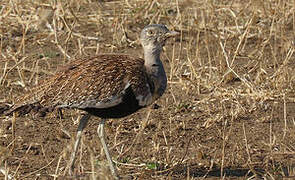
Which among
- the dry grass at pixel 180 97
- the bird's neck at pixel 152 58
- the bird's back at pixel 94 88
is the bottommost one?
the dry grass at pixel 180 97

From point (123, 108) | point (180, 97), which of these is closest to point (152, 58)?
point (123, 108)

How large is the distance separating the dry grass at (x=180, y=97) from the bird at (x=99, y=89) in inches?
9.2

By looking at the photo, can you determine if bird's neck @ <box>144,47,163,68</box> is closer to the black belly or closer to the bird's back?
the bird's back

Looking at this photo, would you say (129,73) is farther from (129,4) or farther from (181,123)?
(129,4)

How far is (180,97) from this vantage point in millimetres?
7047

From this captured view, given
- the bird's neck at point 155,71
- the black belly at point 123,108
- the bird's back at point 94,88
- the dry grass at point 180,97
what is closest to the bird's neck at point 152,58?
the bird's neck at point 155,71

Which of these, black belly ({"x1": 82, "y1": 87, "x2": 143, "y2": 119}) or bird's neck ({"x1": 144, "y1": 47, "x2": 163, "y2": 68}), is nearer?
black belly ({"x1": 82, "y1": 87, "x2": 143, "y2": 119})

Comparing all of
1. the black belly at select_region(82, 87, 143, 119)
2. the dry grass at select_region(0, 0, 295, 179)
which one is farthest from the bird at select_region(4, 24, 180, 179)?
the dry grass at select_region(0, 0, 295, 179)

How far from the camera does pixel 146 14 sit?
902cm

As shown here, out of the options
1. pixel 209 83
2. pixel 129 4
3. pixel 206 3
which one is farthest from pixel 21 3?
pixel 209 83

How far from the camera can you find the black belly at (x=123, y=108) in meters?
5.01

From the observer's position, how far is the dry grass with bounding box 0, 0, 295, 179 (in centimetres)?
550

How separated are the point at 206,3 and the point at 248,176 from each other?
12.7 ft

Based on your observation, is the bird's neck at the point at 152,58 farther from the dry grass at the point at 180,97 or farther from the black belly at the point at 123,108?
the dry grass at the point at 180,97
